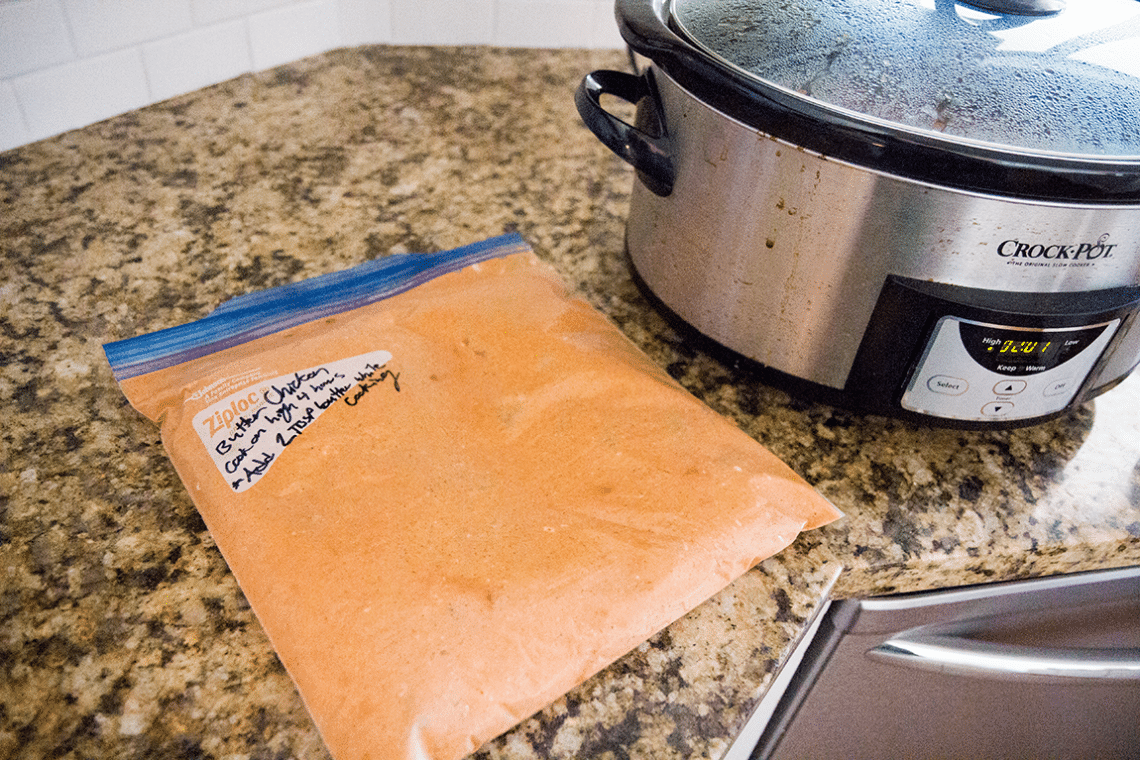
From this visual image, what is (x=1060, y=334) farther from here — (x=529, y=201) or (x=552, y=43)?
(x=552, y=43)

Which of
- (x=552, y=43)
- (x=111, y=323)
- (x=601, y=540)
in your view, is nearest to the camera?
(x=601, y=540)

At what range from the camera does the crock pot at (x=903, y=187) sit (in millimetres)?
429

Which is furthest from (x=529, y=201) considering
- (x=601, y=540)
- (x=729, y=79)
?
(x=601, y=540)

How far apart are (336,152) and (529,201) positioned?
225 mm

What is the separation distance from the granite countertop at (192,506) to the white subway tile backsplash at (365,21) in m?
0.07

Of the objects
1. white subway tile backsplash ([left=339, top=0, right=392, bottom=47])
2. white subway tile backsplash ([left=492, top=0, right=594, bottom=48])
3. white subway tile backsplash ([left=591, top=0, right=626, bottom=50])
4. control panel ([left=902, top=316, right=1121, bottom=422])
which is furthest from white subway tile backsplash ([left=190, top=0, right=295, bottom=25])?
control panel ([left=902, top=316, right=1121, bottom=422])

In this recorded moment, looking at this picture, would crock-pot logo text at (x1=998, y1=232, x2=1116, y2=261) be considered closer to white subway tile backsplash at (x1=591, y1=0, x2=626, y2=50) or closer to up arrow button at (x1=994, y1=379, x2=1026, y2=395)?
up arrow button at (x1=994, y1=379, x2=1026, y2=395)

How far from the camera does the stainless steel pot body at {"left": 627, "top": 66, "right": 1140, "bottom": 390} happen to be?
442mm

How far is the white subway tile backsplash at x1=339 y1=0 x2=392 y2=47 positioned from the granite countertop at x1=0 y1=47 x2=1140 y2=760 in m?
0.07

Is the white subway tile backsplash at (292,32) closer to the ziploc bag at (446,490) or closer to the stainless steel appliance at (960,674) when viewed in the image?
the ziploc bag at (446,490)

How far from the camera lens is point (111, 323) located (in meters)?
0.59

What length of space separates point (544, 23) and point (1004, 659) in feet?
3.06

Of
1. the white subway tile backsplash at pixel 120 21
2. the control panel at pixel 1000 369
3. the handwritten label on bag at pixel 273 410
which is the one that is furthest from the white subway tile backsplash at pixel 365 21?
the control panel at pixel 1000 369

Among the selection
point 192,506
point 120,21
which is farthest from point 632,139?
point 120,21
